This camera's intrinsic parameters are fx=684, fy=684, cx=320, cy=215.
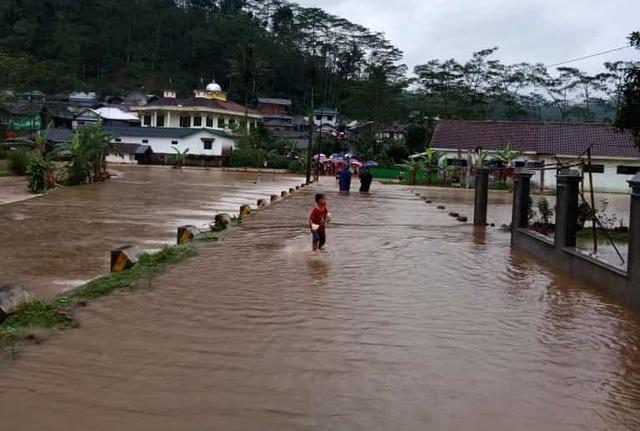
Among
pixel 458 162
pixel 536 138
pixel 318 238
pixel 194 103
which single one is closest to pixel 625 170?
pixel 536 138

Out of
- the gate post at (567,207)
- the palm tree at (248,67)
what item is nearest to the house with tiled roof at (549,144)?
the gate post at (567,207)

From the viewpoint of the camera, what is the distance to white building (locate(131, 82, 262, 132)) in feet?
251

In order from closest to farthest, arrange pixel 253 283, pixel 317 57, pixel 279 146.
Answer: pixel 253 283, pixel 279 146, pixel 317 57

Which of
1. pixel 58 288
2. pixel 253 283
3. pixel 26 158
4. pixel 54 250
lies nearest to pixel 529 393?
pixel 253 283

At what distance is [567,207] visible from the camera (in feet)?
36.3

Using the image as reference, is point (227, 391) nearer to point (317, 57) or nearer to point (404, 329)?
point (404, 329)

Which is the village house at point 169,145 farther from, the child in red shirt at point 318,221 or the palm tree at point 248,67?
the child in red shirt at point 318,221

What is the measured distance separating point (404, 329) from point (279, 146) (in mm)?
65612

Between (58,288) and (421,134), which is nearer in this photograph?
(58,288)

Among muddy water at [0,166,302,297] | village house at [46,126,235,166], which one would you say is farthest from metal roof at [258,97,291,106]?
muddy water at [0,166,302,297]

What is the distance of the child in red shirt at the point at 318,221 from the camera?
40.5 ft

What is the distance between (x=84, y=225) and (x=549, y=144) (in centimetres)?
4169

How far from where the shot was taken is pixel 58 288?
32.0ft

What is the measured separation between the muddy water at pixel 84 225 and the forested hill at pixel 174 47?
64383 millimetres
